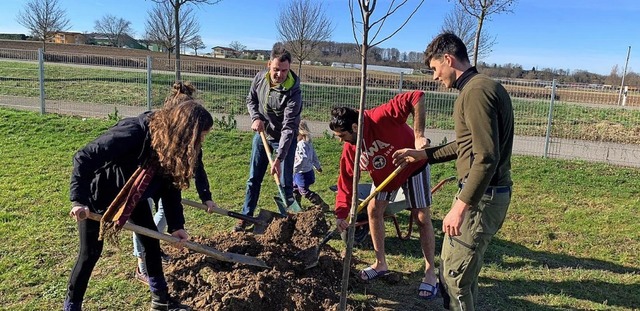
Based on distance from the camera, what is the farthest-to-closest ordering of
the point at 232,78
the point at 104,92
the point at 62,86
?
the point at 62,86, the point at 104,92, the point at 232,78

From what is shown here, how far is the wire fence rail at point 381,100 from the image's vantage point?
10.1m

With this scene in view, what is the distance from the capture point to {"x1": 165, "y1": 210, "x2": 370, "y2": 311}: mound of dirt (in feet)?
11.2

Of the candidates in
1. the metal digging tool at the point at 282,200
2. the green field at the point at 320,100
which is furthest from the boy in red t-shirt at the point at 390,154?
the green field at the point at 320,100

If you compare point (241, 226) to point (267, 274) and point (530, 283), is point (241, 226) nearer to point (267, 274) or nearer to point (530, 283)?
point (267, 274)

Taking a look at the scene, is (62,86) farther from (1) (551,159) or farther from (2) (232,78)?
Answer: (1) (551,159)

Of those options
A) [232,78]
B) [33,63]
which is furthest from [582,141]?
[33,63]

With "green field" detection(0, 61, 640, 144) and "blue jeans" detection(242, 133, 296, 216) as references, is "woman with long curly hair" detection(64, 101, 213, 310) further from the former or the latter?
"green field" detection(0, 61, 640, 144)

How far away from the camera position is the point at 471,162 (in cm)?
269

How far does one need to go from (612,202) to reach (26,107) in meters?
11.2

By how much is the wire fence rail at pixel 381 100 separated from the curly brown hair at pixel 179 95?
21.8 feet

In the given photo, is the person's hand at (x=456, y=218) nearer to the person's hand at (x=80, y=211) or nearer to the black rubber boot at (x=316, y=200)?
the person's hand at (x=80, y=211)

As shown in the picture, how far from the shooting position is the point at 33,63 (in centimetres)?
1540

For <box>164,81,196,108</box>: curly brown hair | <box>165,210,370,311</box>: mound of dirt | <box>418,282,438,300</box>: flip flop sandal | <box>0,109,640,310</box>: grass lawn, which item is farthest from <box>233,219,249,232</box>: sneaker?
<box>418,282,438,300</box>: flip flop sandal

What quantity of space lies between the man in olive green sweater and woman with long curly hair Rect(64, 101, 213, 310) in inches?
55.5
